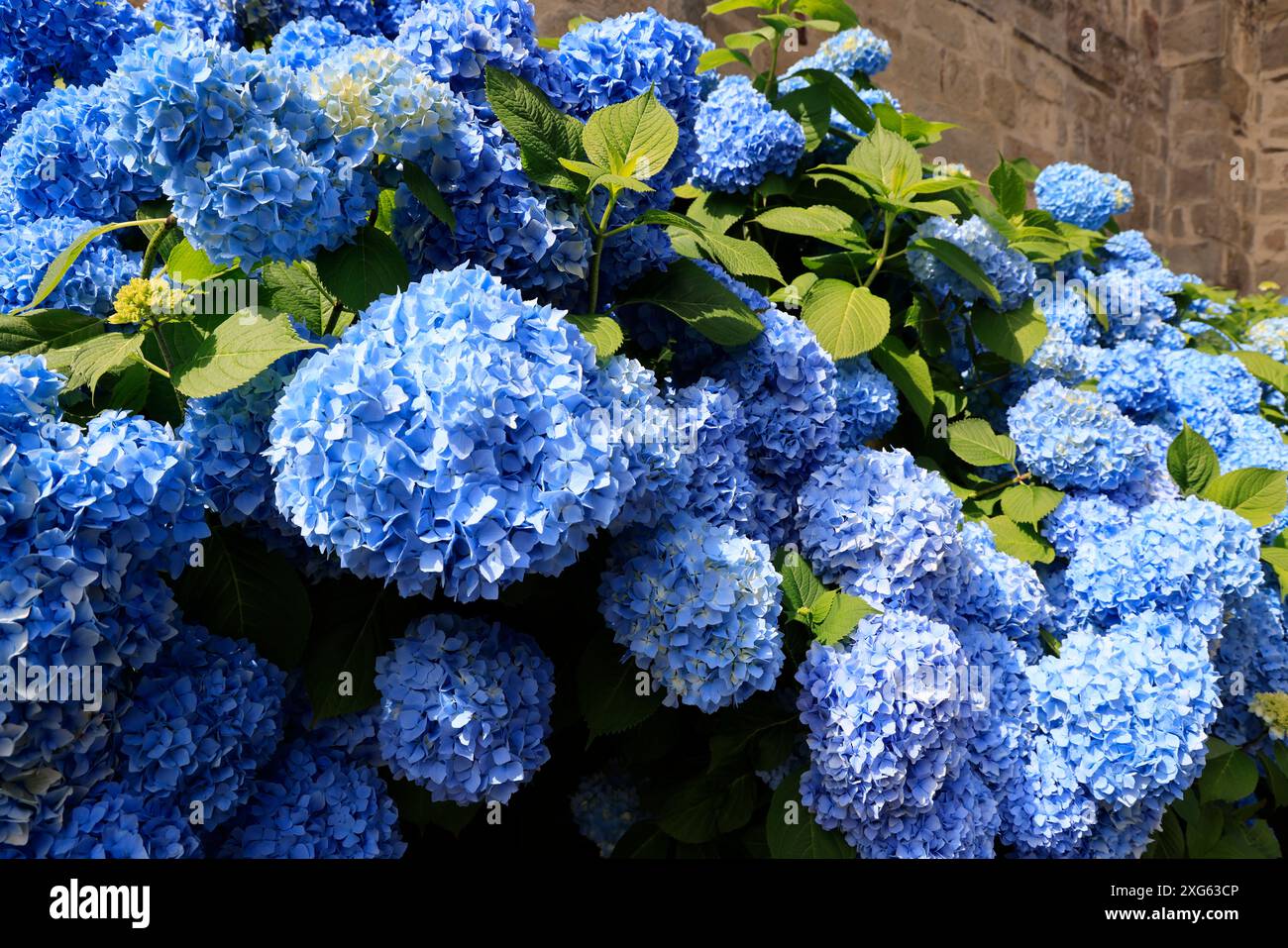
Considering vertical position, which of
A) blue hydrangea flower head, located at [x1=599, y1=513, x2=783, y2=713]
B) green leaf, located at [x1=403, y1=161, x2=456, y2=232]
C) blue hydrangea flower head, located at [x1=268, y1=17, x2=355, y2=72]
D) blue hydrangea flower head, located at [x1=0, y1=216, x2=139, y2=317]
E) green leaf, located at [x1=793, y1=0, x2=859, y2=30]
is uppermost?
green leaf, located at [x1=793, y1=0, x2=859, y2=30]

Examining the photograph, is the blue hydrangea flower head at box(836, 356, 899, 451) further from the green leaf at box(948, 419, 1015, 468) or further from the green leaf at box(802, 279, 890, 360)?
the green leaf at box(948, 419, 1015, 468)

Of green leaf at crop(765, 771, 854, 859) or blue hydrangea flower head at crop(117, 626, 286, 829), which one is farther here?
green leaf at crop(765, 771, 854, 859)

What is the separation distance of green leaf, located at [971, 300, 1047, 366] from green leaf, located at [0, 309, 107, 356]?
1.55m

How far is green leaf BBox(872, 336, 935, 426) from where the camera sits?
170 centimetres

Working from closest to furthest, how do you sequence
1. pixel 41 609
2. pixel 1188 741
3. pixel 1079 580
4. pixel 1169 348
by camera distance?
pixel 41 609, pixel 1188 741, pixel 1079 580, pixel 1169 348

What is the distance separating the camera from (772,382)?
52.8 inches

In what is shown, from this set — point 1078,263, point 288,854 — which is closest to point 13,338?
point 288,854

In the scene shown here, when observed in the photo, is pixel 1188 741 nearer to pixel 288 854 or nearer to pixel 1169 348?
pixel 288 854

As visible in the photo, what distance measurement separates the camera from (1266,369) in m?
2.51

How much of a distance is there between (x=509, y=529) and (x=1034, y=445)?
4.10ft

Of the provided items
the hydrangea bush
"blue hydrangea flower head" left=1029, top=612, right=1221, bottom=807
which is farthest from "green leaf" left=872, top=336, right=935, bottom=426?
"blue hydrangea flower head" left=1029, top=612, right=1221, bottom=807

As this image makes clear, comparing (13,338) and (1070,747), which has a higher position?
(13,338)

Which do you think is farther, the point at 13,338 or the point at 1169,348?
the point at 1169,348

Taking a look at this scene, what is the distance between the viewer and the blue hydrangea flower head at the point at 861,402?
158 centimetres
